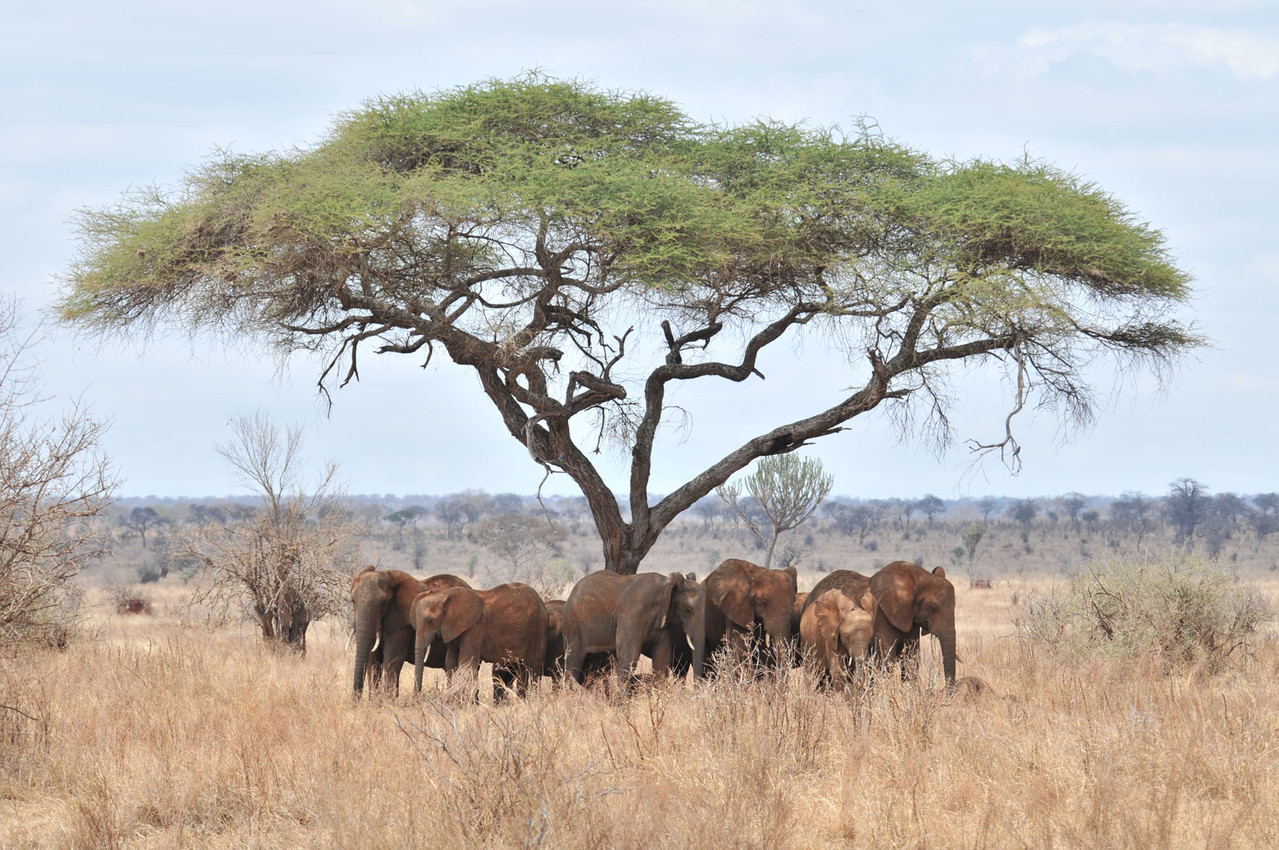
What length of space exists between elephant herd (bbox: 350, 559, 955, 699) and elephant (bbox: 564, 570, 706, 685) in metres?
0.01

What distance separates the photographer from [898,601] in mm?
12445

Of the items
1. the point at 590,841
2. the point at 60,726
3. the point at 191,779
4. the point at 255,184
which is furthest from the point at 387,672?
the point at 255,184

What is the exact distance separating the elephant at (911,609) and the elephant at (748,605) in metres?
1.01

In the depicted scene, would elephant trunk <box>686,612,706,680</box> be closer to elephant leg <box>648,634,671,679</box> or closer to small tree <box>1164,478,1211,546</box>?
elephant leg <box>648,634,671,679</box>

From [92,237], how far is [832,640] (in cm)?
1363

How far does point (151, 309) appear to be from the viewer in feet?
61.5

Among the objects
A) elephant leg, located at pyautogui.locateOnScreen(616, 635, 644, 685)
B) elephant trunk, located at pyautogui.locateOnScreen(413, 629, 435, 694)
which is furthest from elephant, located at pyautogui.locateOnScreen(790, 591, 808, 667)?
elephant trunk, located at pyautogui.locateOnScreen(413, 629, 435, 694)

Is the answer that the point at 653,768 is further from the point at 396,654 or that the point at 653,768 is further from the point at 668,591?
the point at 396,654

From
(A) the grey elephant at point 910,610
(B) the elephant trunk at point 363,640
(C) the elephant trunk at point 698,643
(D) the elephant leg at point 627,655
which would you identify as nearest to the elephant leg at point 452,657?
(B) the elephant trunk at point 363,640

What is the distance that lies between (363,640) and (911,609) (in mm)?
5758

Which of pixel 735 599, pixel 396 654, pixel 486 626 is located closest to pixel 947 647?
pixel 735 599

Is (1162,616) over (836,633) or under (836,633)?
under

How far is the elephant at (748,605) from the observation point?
13.1 meters

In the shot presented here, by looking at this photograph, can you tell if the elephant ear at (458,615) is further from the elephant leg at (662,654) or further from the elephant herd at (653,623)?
the elephant leg at (662,654)
